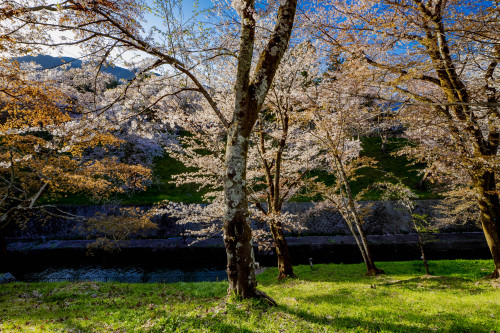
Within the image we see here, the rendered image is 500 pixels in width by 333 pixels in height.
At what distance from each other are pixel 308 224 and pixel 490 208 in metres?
15.3

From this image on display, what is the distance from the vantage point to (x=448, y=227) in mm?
21891

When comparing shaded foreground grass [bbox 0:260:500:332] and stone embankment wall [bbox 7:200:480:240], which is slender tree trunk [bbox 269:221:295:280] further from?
stone embankment wall [bbox 7:200:480:240]

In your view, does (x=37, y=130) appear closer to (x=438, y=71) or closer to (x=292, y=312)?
(x=292, y=312)

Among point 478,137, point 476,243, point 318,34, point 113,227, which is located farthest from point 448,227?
point 113,227

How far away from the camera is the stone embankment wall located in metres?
21.2

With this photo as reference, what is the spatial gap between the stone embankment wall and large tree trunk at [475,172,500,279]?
43.5 feet

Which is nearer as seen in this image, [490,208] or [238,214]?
[238,214]

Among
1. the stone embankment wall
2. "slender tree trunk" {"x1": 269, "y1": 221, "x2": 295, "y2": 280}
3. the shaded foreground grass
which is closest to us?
the shaded foreground grass

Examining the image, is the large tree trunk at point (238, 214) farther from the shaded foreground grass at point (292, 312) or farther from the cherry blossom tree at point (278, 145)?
the cherry blossom tree at point (278, 145)

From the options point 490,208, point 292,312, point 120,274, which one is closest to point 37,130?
point 120,274

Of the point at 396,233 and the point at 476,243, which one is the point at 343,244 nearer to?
the point at 396,233

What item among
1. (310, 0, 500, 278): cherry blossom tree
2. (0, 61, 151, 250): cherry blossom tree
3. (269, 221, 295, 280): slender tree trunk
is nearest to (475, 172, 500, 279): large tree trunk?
(310, 0, 500, 278): cherry blossom tree

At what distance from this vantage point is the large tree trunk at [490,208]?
7.68 meters

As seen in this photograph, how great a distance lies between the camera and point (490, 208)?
25.7 feet
